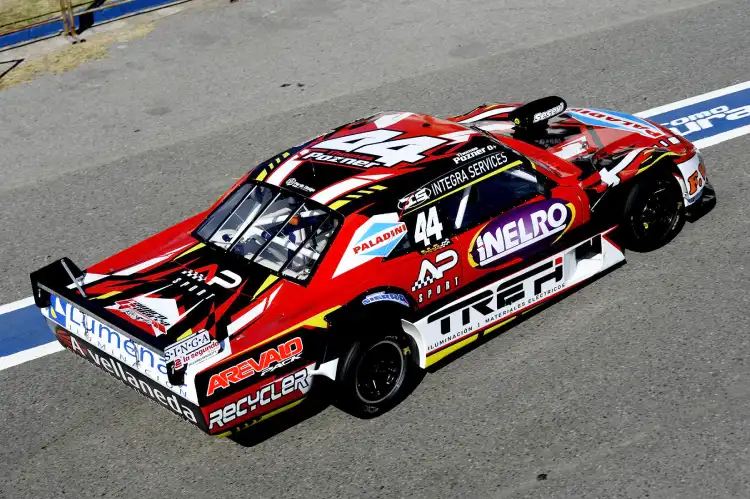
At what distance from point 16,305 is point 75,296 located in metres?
1.98

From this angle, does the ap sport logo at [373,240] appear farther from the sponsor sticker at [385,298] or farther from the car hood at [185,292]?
the car hood at [185,292]

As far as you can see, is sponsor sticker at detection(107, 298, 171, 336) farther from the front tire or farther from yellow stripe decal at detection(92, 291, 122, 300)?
the front tire

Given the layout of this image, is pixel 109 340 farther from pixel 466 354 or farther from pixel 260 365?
pixel 466 354

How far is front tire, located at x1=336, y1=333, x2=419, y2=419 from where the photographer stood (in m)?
5.96

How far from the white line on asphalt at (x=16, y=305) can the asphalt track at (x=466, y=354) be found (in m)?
0.11

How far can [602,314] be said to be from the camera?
23.4 feet

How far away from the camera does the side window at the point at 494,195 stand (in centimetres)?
655

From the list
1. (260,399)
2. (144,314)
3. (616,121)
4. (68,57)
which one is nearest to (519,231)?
(616,121)

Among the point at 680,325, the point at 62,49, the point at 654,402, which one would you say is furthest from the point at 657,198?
the point at 62,49

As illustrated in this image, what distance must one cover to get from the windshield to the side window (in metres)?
0.91

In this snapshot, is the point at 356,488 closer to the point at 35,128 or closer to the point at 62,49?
the point at 35,128

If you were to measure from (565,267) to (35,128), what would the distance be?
6.43 meters

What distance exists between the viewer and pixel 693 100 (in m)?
10.3

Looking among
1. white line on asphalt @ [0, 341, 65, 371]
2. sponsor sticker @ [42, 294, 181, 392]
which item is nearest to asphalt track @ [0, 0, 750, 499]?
white line on asphalt @ [0, 341, 65, 371]
